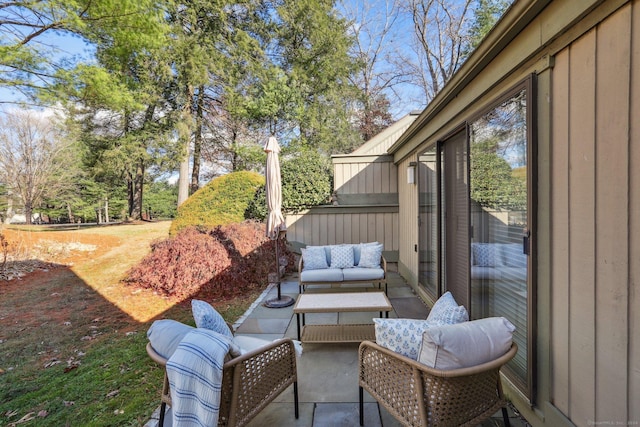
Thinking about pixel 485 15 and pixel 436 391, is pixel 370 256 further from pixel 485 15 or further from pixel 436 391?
pixel 485 15

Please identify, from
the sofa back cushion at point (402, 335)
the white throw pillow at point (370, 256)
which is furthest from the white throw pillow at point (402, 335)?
the white throw pillow at point (370, 256)

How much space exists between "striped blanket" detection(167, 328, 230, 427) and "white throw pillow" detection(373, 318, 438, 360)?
1004 mm

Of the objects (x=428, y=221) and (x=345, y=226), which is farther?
(x=345, y=226)

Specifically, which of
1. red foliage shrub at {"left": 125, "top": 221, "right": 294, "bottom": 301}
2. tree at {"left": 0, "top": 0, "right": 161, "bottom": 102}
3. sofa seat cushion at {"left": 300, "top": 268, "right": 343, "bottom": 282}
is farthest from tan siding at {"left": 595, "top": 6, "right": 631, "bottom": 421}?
tree at {"left": 0, "top": 0, "right": 161, "bottom": 102}

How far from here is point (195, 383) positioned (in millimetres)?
1563

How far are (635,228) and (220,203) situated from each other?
723 centimetres

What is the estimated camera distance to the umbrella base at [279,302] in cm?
452

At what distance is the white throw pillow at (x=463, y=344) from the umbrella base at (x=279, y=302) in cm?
313

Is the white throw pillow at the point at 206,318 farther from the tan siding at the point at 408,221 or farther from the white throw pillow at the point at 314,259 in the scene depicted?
the tan siding at the point at 408,221

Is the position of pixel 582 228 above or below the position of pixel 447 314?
above

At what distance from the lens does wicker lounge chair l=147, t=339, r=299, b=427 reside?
1.77 meters

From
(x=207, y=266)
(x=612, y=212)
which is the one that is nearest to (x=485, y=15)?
(x=207, y=266)

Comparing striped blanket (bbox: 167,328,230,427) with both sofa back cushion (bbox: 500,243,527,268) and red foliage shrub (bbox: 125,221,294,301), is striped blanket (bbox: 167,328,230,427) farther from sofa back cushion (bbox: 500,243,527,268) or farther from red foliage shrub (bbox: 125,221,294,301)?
red foliage shrub (bbox: 125,221,294,301)

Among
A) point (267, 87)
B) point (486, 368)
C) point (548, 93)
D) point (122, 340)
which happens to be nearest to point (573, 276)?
point (486, 368)
